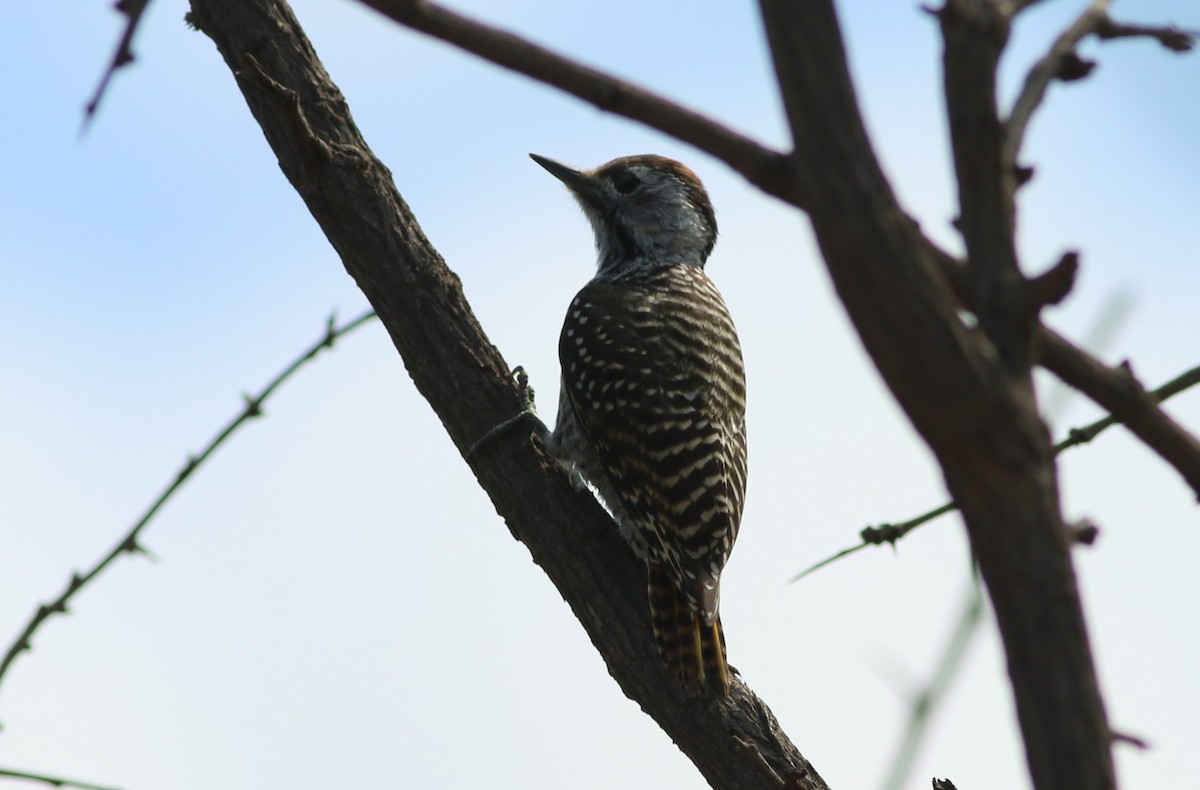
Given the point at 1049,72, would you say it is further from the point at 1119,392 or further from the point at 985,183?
the point at 1119,392

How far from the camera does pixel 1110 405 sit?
2.07 m

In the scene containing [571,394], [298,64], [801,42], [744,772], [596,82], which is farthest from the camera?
[571,394]

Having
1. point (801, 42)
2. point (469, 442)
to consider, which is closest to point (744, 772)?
point (469, 442)

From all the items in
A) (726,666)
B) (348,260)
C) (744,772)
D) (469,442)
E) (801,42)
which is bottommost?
(801,42)

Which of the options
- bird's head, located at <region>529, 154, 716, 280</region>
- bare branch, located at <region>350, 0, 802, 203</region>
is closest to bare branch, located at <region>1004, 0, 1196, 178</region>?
bare branch, located at <region>350, 0, 802, 203</region>

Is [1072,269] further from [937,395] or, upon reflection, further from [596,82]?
[596,82]

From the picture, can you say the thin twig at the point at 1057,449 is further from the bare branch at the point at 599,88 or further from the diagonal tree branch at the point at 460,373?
the diagonal tree branch at the point at 460,373

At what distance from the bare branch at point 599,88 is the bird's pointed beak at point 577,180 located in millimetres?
6651

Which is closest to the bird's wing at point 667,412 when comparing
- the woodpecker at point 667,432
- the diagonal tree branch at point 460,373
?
→ the woodpecker at point 667,432

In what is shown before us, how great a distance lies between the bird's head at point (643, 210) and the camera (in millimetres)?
8305

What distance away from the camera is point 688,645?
504 centimetres

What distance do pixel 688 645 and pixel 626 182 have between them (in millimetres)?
4143

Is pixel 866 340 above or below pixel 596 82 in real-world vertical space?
below

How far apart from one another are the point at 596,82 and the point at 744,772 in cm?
332
